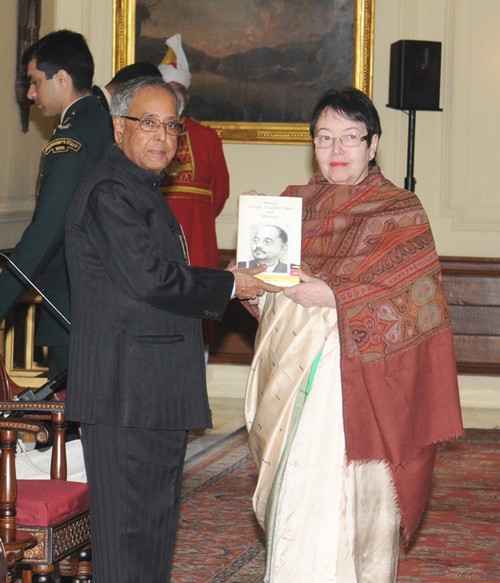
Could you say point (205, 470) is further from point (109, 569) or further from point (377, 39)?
point (377, 39)

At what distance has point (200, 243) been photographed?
274 inches

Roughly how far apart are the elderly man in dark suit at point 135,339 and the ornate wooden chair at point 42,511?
10.5 inches

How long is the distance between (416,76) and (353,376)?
A: 16.3 feet

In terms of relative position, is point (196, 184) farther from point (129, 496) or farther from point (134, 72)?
point (129, 496)

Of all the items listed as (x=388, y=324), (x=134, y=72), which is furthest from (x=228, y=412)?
(x=388, y=324)

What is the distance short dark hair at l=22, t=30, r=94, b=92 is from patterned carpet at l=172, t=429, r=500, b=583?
193 centimetres

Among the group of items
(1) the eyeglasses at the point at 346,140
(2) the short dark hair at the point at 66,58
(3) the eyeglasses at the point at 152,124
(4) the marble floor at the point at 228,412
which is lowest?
(4) the marble floor at the point at 228,412

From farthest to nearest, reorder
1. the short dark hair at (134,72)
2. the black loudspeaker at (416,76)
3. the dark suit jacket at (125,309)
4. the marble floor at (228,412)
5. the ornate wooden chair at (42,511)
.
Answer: the black loudspeaker at (416,76) < the marble floor at (228,412) < the short dark hair at (134,72) < the ornate wooden chair at (42,511) < the dark suit jacket at (125,309)

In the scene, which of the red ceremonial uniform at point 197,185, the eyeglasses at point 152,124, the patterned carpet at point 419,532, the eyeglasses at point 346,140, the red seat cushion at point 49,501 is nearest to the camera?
the eyeglasses at point 152,124

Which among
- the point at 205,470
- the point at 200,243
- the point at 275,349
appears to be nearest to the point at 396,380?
the point at 275,349

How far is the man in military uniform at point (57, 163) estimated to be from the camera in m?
4.11

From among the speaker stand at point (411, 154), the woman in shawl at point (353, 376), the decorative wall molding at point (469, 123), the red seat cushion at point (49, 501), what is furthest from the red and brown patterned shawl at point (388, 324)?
the decorative wall molding at point (469, 123)

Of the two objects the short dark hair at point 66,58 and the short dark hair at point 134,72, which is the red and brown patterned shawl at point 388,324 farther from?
the short dark hair at point 134,72

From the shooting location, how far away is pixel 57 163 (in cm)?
422
